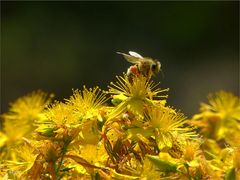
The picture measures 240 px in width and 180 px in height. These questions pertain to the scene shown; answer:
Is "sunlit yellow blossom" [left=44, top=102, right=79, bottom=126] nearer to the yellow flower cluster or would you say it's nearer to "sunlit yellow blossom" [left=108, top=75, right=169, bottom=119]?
the yellow flower cluster

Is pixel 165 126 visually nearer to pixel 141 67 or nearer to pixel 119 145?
pixel 119 145

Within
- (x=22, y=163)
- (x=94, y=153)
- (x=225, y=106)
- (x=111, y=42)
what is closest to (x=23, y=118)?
(x=22, y=163)

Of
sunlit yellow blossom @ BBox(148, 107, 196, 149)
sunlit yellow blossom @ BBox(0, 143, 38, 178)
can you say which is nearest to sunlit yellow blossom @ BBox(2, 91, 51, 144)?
sunlit yellow blossom @ BBox(0, 143, 38, 178)

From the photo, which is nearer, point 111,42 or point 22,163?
point 22,163

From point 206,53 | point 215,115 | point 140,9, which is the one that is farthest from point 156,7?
point 215,115

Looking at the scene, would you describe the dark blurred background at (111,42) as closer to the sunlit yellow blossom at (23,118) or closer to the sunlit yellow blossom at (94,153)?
the sunlit yellow blossom at (23,118)

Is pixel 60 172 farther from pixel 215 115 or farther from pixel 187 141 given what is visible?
pixel 215 115
